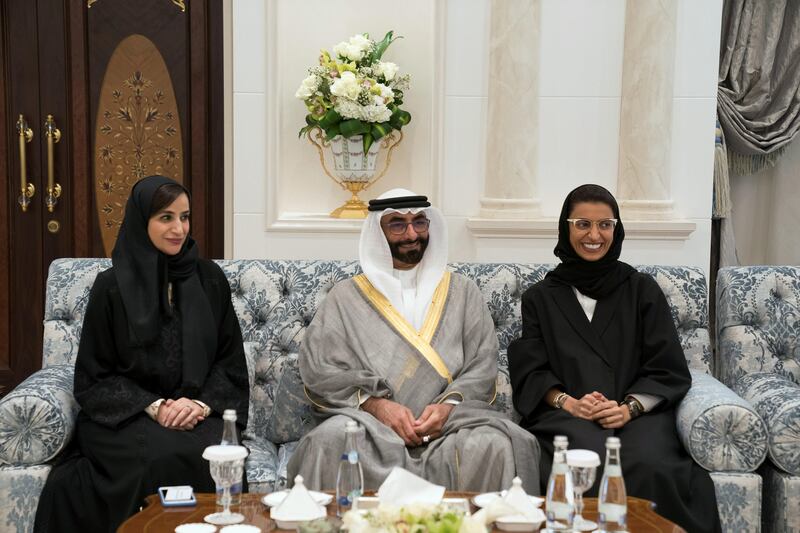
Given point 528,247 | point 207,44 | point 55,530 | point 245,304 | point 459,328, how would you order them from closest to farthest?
point 55,530, point 459,328, point 245,304, point 528,247, point 207,44

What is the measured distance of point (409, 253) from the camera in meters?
3.96

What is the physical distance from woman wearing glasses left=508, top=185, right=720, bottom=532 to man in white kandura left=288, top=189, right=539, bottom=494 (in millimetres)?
155

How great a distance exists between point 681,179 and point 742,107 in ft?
5.29

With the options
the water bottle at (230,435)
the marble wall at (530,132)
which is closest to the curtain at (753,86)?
the marble wall at (530,132)

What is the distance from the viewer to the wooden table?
266 cm

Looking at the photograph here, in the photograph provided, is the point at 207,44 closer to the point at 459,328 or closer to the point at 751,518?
the point at 459,328

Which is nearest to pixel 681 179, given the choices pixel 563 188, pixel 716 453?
pixel 563 188

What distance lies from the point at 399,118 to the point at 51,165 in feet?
6.44

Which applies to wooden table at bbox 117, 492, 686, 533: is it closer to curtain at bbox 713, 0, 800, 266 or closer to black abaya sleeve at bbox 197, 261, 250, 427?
black abaya sleeve at bbox 197, 261, 250, 427

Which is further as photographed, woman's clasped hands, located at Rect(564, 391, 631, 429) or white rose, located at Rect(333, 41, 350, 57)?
white rose, located at Rect(333, 41, 350, 57)

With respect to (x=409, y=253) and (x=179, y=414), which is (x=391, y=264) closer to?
(x=409, y=253)

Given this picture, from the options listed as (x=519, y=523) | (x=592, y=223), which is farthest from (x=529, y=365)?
(x=519, y=523)

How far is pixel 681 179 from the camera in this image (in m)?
5.16

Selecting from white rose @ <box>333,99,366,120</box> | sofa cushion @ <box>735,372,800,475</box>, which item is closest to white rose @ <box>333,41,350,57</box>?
white rose @ <box>333,99,366,120</box>
